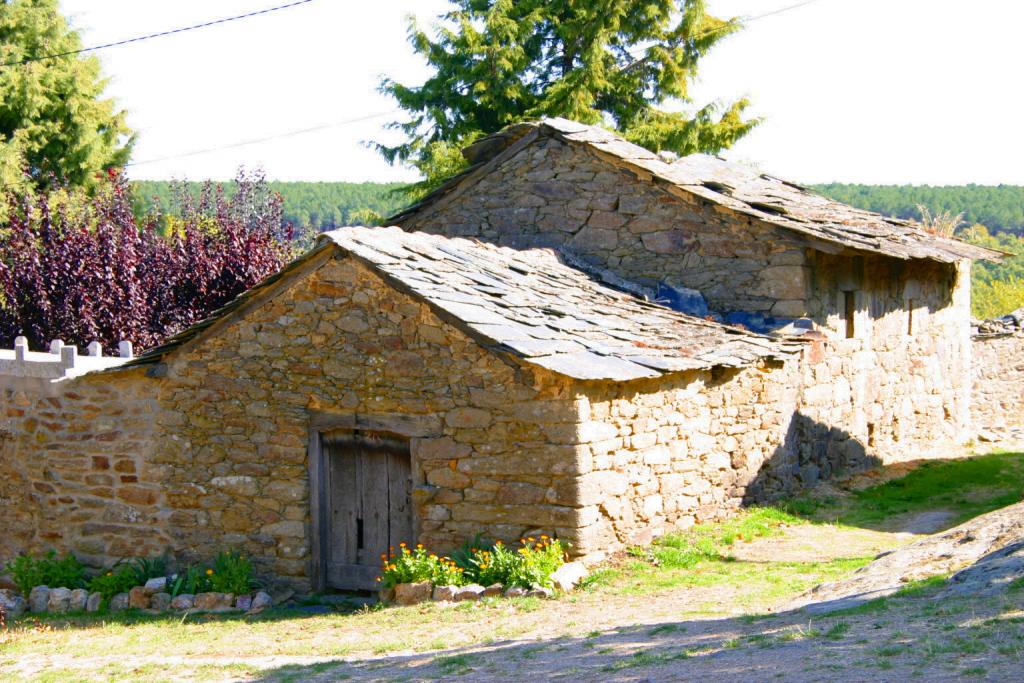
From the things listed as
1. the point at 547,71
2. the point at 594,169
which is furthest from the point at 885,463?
the point at 547,71

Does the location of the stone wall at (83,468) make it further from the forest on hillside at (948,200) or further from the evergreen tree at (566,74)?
the forest on hillside at (948,200)

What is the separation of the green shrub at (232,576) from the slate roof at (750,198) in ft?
19.5

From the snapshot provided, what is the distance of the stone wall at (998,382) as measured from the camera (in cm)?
1828

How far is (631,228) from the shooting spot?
44.9ft

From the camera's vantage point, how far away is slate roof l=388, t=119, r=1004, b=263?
12898 mm

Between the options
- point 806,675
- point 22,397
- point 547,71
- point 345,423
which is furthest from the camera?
point 547,71

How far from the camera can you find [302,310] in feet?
34.6

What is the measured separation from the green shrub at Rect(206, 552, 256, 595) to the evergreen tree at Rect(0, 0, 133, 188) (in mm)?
14835

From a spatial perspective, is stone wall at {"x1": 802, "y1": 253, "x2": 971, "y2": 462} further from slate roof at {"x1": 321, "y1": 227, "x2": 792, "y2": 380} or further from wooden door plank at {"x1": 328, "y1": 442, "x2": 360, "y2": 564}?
wooden door plank at {"x1": 328, "y1": 442, "x2": 360, "y2": 564}

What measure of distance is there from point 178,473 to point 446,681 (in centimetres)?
A: 542

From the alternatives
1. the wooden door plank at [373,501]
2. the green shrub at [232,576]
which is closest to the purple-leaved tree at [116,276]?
the green shrub at [232,576]

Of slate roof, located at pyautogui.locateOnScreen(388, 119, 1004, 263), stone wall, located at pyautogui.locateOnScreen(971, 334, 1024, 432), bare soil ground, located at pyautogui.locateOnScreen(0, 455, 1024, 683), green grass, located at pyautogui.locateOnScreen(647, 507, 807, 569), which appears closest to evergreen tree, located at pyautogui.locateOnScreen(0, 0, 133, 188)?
slate roof, located at pyautogui.locateOnScreen(388, 119, 1004, 263)

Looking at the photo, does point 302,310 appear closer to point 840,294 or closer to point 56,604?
point 56,604

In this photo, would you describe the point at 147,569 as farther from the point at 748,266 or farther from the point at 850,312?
the point at 850,312
